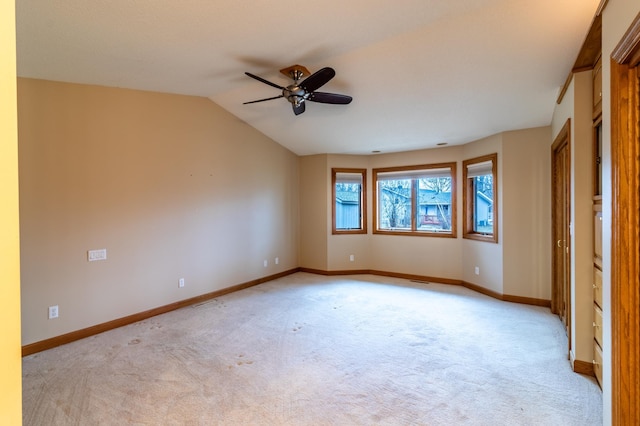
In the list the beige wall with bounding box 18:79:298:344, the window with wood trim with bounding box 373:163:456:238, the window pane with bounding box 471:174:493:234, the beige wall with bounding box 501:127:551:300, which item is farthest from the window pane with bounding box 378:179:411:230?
the beige wall with bounding box 18:79:298:344

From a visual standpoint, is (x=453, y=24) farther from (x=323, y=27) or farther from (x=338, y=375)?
(x=338, y=375)

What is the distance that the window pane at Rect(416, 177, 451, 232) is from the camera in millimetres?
5613

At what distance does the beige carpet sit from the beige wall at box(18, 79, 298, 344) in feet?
1.78

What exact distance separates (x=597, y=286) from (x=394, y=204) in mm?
3944

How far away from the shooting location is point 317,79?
9.06 feet

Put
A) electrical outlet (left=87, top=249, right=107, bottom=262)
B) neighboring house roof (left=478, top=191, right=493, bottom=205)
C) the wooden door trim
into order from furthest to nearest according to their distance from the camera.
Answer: neighboring house roof (left=478, top=191, right=493, bottom=205), electrical outlet (left=87, top=249, right=107, bottom=262), the wooden door trim

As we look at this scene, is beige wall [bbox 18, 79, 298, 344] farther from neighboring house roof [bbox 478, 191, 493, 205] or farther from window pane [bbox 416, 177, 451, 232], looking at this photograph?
neighboring house roof [bbox 478, 191, 493, 205]

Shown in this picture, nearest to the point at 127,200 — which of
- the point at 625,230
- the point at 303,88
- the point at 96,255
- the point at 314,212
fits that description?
the point at 96,255

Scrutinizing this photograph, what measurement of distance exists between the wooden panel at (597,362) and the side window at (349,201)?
162 inches

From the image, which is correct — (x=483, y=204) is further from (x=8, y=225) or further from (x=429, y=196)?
(x=8, y=225)

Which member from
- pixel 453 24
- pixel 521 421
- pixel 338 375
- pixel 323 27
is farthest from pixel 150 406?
pixel 453 24

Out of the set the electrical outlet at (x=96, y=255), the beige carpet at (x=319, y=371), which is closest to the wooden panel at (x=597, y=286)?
the beige carpet at (x=319, y=371)

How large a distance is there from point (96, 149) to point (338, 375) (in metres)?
3.45

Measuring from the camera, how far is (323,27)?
2.57 metres
